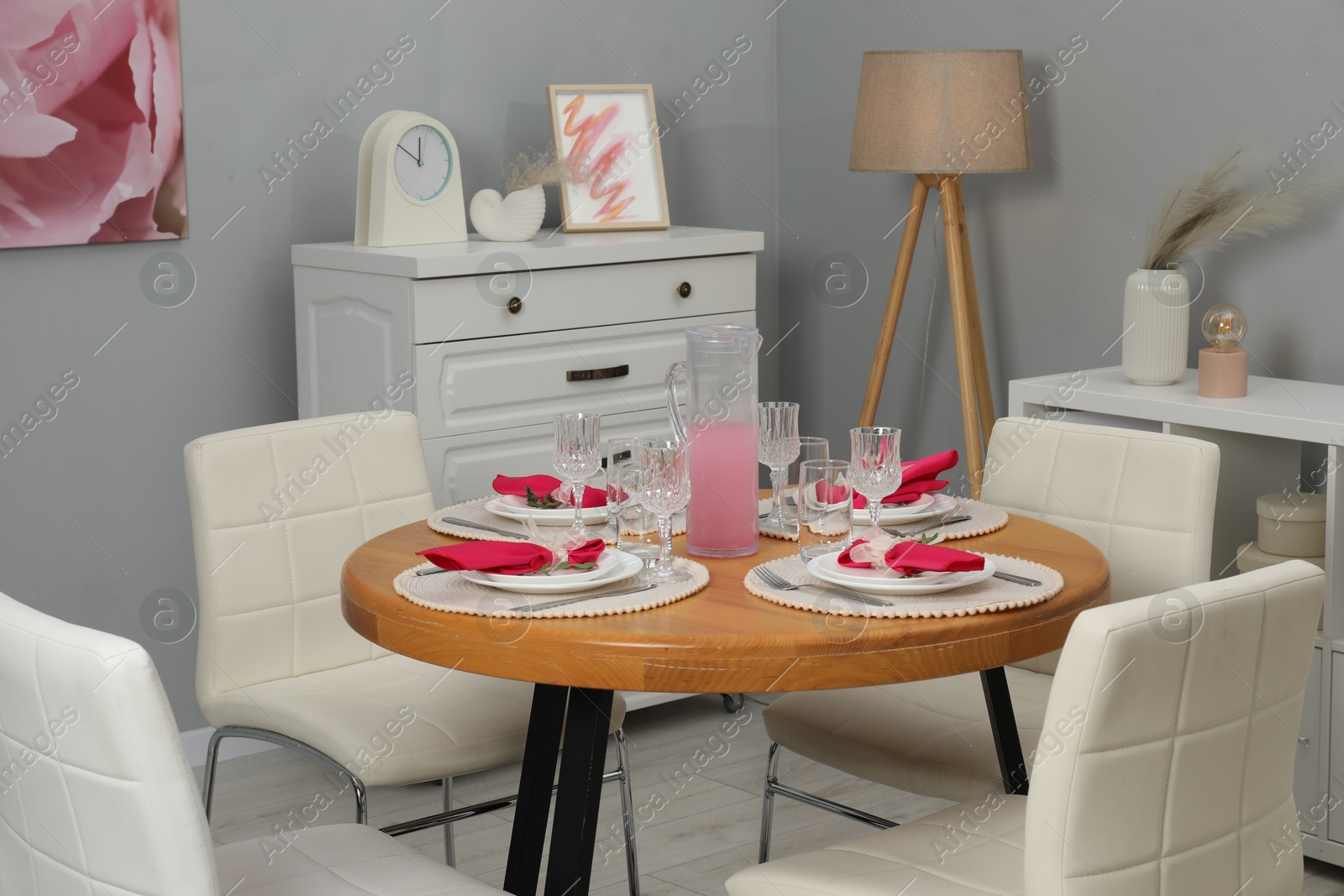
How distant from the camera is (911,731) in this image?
2035mm

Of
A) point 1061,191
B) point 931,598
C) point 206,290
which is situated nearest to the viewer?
point 931,598

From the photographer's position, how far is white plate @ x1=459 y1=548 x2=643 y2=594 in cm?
165

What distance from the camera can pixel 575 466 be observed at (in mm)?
1878

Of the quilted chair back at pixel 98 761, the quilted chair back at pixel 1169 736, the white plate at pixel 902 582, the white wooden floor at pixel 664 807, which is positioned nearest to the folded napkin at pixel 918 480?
the white plate at pixel 902 582

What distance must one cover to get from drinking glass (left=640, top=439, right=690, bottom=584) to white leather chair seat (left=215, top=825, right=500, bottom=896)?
0.43m

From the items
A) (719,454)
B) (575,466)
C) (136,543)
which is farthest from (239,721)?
(136,543)

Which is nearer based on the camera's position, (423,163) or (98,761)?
(98,761)

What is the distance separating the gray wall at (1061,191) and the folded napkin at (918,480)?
45.5 inches

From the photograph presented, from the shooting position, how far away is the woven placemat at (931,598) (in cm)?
157

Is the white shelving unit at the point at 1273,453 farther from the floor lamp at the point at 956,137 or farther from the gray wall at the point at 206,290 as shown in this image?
the gray wall at the point at 206,290

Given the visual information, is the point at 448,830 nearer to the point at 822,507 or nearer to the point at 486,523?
the point at 486,523

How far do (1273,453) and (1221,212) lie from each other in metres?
0.49

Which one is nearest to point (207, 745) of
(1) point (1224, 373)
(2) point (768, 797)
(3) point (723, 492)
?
(2) point (768, 797)

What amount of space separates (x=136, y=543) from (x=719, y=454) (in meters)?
1.84
